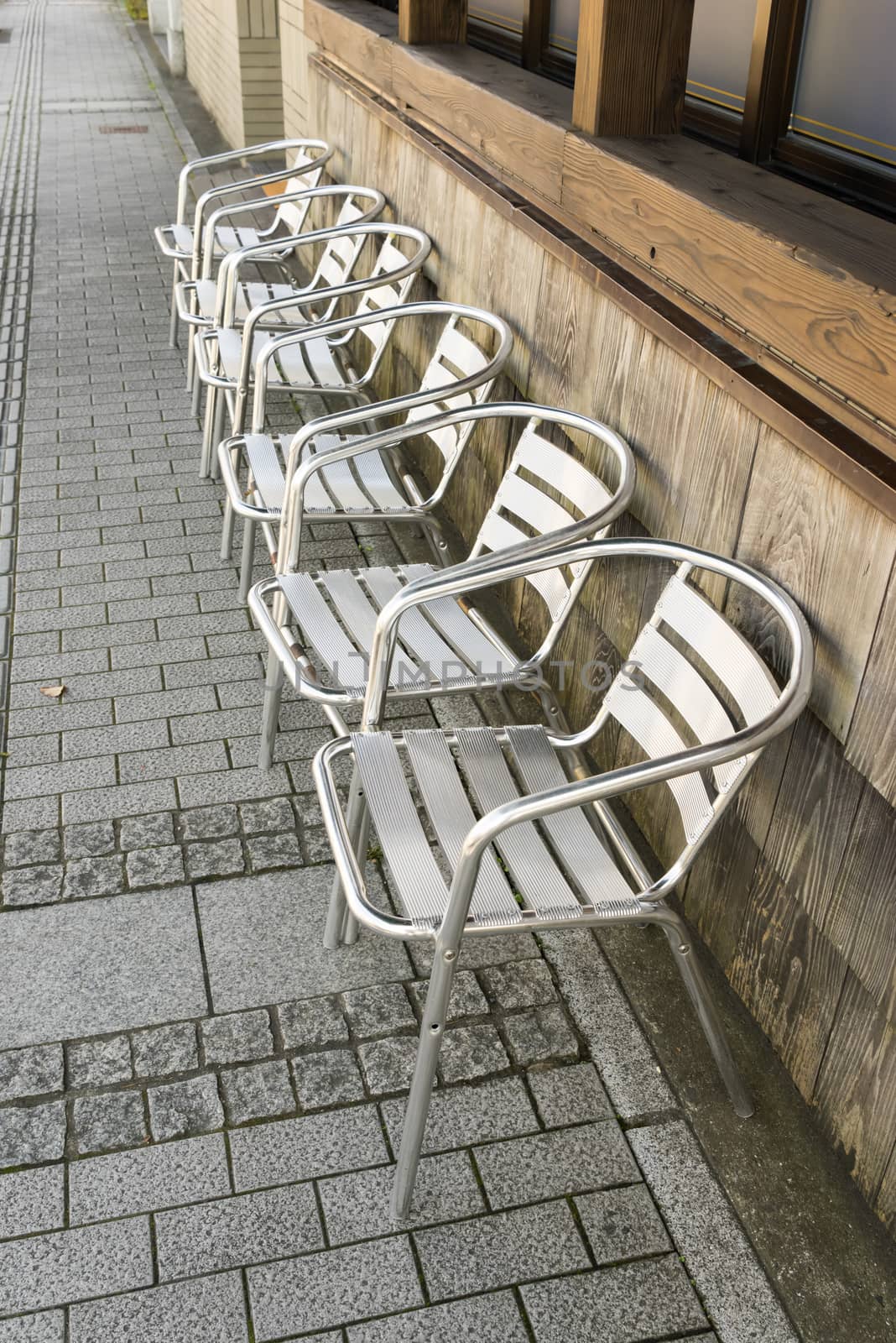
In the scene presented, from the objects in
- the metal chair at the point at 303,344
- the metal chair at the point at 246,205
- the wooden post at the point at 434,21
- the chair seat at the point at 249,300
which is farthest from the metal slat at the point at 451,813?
the metal chair at the point at 246,205

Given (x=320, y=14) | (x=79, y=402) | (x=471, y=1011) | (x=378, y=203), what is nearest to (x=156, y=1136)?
(x=471, y=1011)

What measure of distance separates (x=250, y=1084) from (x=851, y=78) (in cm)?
215

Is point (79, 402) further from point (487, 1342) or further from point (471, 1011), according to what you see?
point (487, 1342)

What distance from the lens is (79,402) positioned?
5.15m

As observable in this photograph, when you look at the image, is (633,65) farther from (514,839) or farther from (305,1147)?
(305,1147)

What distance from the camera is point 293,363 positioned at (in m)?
4.08

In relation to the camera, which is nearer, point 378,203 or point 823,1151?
point 823,1151

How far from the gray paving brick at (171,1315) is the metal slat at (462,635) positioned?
1224mm

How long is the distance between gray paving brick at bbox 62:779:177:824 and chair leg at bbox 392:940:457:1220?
3.88 feet

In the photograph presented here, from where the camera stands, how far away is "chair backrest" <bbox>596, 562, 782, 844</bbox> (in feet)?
6.23

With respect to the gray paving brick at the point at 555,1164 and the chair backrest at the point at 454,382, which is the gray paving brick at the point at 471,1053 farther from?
the chair backrest at the point at 454,382

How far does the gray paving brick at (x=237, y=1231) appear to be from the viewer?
6.23 feet

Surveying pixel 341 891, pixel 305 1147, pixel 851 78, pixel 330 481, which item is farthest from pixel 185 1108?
pixel 851 78

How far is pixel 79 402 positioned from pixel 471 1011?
146 inches
